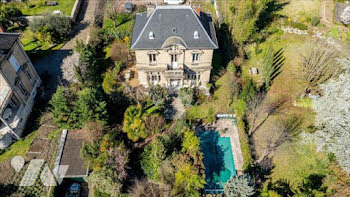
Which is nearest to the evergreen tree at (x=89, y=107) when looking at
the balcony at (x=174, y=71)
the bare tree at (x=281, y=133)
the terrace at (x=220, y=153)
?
the balcony at (x=174, y=71)

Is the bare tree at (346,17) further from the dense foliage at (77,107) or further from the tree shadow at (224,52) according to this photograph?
the dense foliage at (77,107)

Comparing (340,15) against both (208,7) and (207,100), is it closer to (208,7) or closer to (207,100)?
(208,7)

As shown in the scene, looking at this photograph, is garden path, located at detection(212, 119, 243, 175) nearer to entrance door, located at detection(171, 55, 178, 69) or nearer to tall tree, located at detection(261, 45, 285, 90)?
tall tree, located at detection(261, 45, 285, 90)

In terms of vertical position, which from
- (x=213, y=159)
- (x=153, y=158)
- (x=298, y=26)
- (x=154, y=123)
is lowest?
(x=213, y=159)

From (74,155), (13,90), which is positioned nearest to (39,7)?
(13,90)

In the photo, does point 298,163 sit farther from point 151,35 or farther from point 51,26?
point 51,26

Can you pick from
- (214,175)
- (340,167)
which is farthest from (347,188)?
(214,175)

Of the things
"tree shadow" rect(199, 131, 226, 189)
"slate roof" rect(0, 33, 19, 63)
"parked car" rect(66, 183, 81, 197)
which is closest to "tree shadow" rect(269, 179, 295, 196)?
"tree shadow" rect(199, 131, 226, 189)
